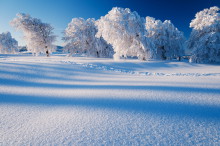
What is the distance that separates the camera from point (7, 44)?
36.4 meters

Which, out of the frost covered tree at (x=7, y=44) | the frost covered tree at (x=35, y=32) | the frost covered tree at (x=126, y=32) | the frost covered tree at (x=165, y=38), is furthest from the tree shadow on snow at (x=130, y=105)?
the frost covered tree at (x=7, y=44)

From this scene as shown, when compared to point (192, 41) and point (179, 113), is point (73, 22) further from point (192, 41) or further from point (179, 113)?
point (179, 113)

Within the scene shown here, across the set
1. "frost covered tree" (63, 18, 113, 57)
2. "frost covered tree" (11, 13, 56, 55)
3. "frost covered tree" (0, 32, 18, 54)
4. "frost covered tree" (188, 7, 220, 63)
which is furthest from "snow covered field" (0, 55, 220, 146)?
"frost covered tree" (0, 32, 18, 54)

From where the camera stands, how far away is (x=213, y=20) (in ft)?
47.5

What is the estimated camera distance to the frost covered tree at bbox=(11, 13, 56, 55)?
61.2 feet

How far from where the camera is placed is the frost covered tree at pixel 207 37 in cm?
1433

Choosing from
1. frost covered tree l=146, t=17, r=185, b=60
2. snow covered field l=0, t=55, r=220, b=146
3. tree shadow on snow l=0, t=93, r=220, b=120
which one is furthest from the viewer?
frost covered tree l=146, t=17, r=185, b=60

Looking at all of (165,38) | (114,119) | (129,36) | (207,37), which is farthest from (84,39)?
(114,119)

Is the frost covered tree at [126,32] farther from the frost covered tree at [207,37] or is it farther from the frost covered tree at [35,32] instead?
the frost covered tree at [35,32]

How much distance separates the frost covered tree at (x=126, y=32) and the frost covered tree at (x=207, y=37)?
21.8ft

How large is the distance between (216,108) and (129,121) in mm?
1735

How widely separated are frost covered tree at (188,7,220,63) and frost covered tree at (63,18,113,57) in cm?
1331

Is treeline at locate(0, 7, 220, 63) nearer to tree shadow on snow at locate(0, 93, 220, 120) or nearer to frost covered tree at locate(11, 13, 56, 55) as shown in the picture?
frost covered tree at locate(11, 13, 56, 55)

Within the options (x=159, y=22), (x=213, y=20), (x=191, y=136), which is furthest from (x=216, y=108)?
(x=159, y=22)
